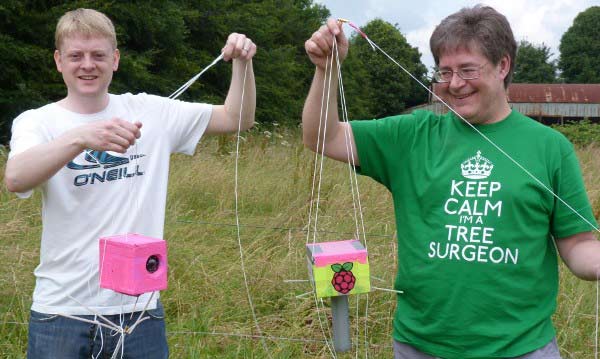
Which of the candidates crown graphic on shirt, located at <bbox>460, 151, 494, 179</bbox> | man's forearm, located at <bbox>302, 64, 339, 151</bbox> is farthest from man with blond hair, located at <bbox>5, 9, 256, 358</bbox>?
crown graphic on shirt, located at <bbox>460, 151, 494, 179</bbox>

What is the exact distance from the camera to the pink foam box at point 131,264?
1722mm

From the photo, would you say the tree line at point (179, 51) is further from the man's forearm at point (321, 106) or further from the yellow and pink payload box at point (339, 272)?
the yellow and pink payload box at point (339, 272)

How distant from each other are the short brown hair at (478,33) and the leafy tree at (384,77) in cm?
2300

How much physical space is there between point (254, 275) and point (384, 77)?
31.1 meters

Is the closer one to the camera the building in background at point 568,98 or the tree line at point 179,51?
the tree line at point 179,51

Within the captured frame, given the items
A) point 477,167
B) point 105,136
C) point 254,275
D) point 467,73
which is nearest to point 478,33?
point 467,73

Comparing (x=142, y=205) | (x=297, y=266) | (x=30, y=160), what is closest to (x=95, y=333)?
(x=142, y=205)

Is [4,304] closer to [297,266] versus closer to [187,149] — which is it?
[297,266]

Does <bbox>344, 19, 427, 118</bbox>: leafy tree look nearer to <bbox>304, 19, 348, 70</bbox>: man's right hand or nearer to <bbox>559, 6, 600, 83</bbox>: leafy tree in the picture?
<bbox>559, 6, 600, 83</bbox>: leafy tree

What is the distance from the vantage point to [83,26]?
1.92 meters

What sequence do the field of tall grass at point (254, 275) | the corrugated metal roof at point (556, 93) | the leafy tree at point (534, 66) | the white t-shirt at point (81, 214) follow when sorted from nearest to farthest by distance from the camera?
the white t-shirt at point (81, 214), the field of tall grass at point (254, 275), the corrugated metal roof at point (556, 93), the leafy tree at point (534, 66)

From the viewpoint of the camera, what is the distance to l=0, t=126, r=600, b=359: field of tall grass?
3271mm

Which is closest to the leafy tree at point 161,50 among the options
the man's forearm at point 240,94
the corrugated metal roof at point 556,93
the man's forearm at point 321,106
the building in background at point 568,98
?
the man's forearm at point 240,94

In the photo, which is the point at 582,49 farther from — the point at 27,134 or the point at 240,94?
the point at 27,134
